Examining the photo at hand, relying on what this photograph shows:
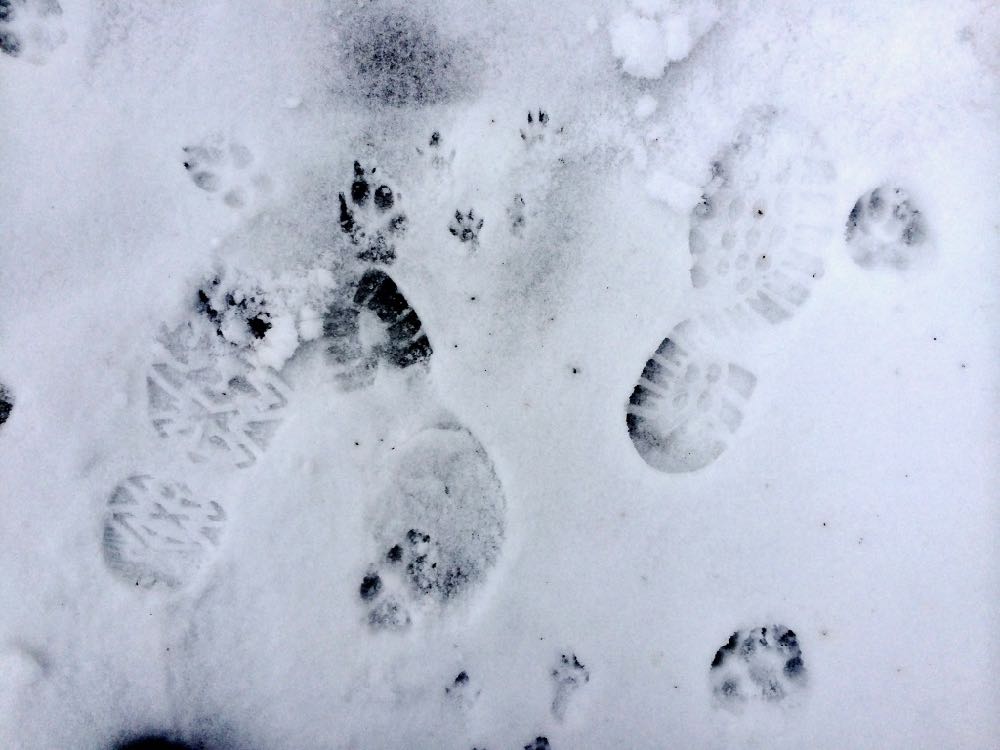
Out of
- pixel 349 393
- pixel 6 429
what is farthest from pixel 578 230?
pixel 6 429

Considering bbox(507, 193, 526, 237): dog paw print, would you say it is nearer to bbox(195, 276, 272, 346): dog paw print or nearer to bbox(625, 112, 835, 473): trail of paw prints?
bbox(625, 112, 835, 473): trail of paw prints

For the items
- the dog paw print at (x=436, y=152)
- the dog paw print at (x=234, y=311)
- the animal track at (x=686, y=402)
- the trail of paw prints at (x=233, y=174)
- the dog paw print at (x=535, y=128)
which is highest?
the dog paw print at (x=535, y=128)

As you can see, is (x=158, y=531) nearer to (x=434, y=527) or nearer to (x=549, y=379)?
(x=434, y=527)

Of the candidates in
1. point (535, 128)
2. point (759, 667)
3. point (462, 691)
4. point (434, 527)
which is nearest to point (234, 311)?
point (434, 527)

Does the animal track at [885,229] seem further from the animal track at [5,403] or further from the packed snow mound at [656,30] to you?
the animal track at [5,403]

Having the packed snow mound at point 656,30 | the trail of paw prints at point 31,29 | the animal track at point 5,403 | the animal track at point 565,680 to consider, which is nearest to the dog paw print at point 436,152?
the packed snow mound at point 656,30

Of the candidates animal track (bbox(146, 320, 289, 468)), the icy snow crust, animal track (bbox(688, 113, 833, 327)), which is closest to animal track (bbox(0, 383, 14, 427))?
the icy snow crust

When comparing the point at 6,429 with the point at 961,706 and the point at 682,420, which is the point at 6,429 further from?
the point at 961,706
